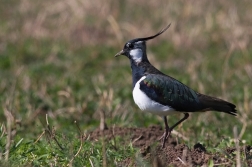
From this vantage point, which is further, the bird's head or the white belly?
the bird's head

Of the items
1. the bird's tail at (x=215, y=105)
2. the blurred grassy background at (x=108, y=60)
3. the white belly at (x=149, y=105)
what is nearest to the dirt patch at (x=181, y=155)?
the white belly at (x=149, y=105)

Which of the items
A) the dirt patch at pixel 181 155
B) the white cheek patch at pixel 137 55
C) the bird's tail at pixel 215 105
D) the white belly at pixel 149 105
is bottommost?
the dirt patch at pixel 181 155

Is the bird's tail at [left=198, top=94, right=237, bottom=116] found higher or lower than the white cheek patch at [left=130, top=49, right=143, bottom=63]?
lower

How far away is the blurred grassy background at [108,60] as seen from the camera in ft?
28.5

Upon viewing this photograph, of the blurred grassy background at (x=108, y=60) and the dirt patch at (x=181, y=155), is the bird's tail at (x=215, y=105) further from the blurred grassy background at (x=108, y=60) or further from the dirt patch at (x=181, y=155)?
the blurred grassy background at (x=108, y=60)

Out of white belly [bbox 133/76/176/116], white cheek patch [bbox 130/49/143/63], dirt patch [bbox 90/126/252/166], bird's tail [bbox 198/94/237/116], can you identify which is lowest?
dirt patch [bbox 90/126/252/166]

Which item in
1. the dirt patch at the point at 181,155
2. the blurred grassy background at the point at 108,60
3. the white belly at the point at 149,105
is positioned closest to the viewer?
the dirt patch at the point at 181,155

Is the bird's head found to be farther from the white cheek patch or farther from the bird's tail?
the bird's tail

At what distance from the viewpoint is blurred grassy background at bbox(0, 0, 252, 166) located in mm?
8688

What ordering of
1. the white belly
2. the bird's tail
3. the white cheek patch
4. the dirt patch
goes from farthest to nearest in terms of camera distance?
the white cheek patch
the bird's tail
the white belly
the dirt patch

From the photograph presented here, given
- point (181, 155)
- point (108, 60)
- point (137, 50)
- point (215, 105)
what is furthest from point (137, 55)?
point (108, 60)

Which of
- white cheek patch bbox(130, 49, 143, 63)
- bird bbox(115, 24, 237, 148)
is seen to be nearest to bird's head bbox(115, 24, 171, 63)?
white cheek patch bbox(130, 49, 143, 63)

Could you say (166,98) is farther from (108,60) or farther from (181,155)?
(108,60)

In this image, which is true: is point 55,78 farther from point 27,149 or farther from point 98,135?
point 27,149
